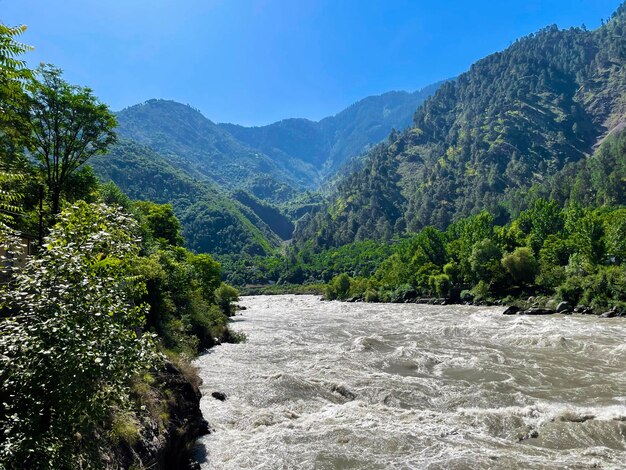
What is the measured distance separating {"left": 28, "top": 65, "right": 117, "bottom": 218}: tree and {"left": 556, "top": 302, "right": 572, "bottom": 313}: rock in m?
66.6

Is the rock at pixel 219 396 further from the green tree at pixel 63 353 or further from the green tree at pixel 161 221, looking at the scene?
the green tree at pixel 161 221

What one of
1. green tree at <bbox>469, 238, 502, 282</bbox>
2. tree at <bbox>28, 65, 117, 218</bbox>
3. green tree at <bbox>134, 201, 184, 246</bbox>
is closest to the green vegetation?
green tree at <bbox>469, 238, 502, 282</bbox>

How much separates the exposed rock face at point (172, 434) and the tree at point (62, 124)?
50.1 ft

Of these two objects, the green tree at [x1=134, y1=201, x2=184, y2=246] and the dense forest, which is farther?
the green tree at [x1=134, y1=201, x2=184, y2=246]

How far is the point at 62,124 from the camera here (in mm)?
27078

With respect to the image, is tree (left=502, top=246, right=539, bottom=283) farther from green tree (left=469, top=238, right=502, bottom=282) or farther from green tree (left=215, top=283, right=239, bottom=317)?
green tree (left=215, top=283, right=239, bottom=317)

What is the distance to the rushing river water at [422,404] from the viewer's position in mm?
15930

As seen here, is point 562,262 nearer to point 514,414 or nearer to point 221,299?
point 221,299

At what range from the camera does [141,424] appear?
13234mm

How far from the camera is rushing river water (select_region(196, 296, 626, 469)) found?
52.3 feet

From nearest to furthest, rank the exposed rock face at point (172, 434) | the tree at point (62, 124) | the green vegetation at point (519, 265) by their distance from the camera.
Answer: the exposed rock face at point (172, 434), the tree at point (62, 124), the green vegetation at point (519, 265)

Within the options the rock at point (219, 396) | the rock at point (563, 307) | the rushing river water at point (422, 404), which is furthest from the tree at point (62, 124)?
the rock at point (563, 307)

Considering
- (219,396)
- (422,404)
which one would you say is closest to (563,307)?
(422,404)

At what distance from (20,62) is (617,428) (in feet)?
81.7
